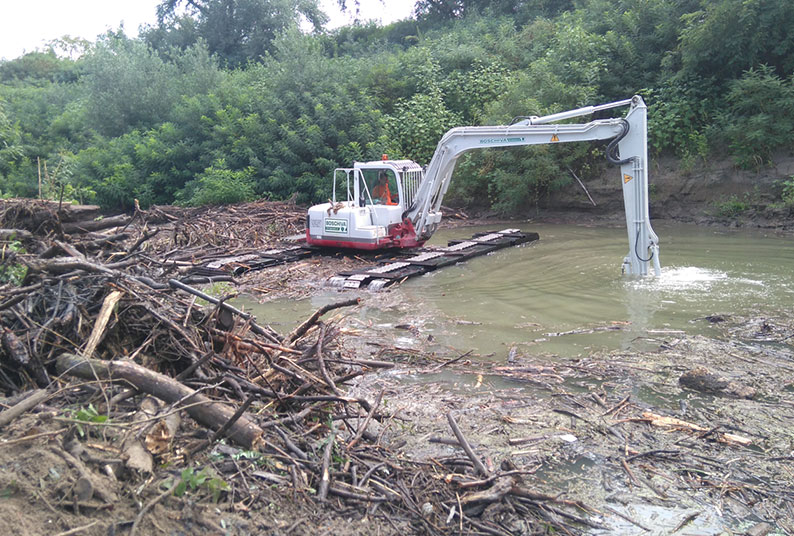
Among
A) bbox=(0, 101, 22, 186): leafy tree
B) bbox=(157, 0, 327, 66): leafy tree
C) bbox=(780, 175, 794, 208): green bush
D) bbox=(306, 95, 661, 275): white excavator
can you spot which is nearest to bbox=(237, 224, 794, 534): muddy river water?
bbox=(306, 95, 661, 275): white excavator

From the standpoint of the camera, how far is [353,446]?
13.8 feet

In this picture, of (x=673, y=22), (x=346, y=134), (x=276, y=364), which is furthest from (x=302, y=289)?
(x=673, y=22)

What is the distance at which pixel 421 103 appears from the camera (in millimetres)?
21953

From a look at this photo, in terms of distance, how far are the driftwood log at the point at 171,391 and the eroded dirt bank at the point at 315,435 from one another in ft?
0.05

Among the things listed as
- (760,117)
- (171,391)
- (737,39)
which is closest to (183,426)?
(171,391)

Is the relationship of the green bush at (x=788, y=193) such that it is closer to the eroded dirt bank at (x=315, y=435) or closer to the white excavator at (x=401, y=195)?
the white excavator at (x=401, y=195)

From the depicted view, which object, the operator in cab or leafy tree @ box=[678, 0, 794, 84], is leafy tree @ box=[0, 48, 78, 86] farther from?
leafy tree @ box=[678, 0, 794, 84]

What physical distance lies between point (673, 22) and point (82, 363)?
65.8 feet

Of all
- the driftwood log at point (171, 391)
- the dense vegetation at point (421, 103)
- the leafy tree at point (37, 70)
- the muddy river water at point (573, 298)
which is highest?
the leafy tree at point (37, 70)

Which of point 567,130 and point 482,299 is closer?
point 482,299

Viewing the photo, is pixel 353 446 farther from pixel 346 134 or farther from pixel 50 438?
pixel 346 134

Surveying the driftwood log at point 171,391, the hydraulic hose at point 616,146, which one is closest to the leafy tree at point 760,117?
the hydraulic hose at point 616,146

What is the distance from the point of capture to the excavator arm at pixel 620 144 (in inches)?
410

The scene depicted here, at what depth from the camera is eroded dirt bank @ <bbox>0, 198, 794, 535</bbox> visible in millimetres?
3359
